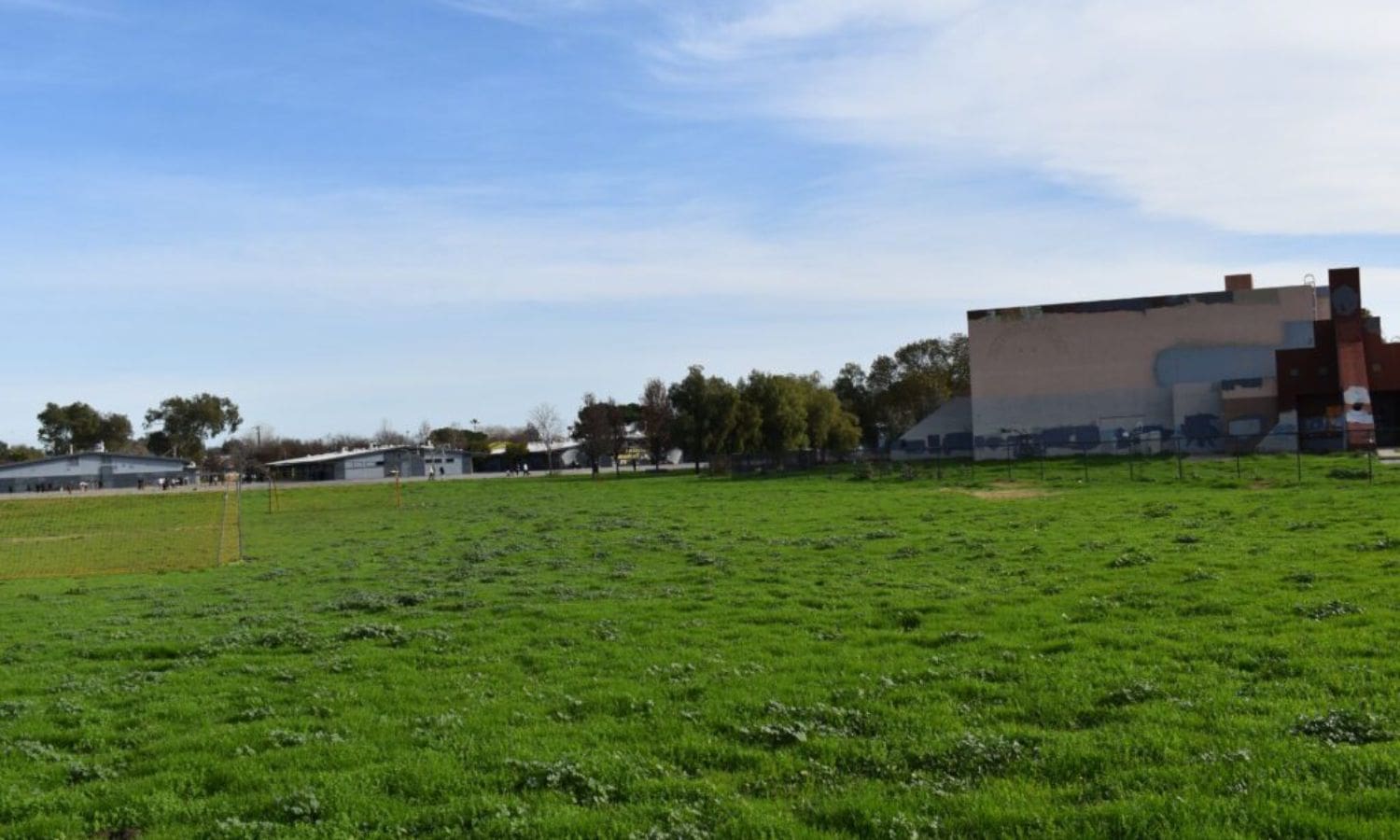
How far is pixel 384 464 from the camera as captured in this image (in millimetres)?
147000

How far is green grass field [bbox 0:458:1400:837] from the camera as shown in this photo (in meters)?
7.58

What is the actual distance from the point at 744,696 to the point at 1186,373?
73140 mm

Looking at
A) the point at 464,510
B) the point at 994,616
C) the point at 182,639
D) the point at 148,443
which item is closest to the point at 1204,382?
the point at 464,510

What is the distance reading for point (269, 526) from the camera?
5012 centimetres

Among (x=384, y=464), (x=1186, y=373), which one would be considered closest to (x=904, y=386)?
(x=1186, y=373)

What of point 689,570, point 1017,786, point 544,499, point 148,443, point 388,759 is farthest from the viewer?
point 148,443

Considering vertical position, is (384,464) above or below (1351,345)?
below

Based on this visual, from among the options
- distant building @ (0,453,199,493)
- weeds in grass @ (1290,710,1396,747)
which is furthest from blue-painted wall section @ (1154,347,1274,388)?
distant building @ (0,453,199,493)

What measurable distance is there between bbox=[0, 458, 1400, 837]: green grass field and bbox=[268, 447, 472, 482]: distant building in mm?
120842

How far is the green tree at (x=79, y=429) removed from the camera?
167000 millimetres

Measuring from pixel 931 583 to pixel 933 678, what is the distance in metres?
8.01

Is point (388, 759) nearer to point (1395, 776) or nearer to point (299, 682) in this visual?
point (299, 682)

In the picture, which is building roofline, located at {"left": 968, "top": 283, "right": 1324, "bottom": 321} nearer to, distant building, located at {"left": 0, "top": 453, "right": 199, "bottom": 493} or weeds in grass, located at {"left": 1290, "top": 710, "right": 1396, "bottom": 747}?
weeds in grass, located at {"left": 1290, "top": 710, "right": 1396, "bottom": 747}

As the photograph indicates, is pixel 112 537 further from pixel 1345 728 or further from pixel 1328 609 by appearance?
pixel 1345 728
